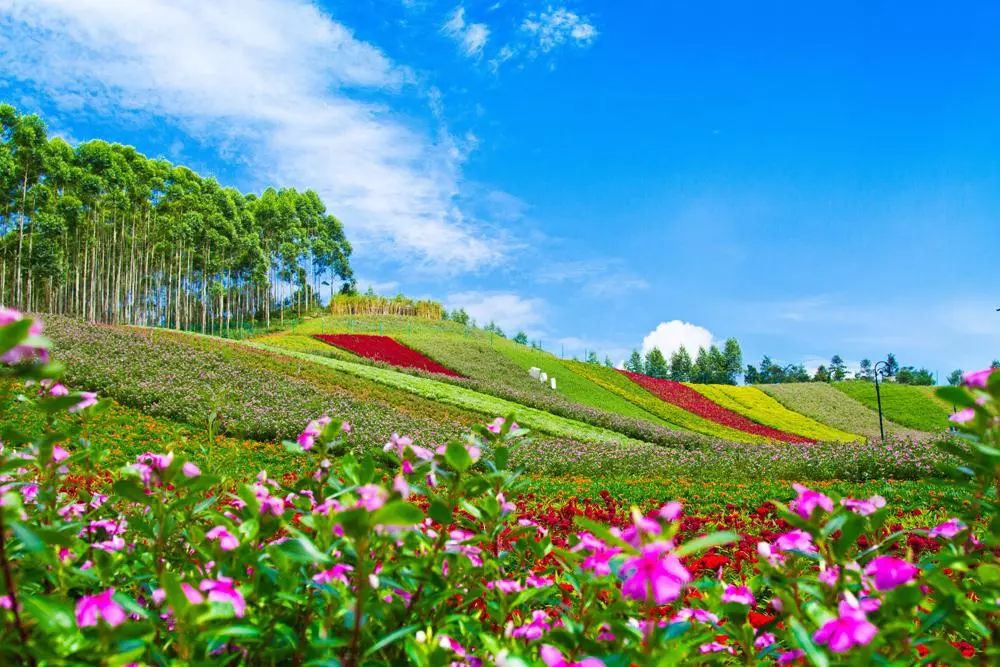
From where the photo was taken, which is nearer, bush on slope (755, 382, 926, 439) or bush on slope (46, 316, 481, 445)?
bush on slope (46, 316, 481, 445)

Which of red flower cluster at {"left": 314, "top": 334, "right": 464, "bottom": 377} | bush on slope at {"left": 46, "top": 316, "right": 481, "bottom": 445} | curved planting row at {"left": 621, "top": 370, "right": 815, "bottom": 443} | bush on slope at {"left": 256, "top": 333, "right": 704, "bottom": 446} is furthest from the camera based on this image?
red flower cluster at {"left": 314, "top": 334, "right": 464, "bottom": 377}

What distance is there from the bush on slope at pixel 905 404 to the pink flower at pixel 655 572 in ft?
129

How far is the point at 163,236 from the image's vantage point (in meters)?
39.8

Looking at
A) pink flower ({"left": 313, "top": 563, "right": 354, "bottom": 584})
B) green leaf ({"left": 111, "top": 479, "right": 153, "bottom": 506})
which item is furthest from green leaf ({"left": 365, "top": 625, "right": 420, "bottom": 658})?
green leaf ({"left": 111, "top": 479, "right": 153, "bottom": 506})

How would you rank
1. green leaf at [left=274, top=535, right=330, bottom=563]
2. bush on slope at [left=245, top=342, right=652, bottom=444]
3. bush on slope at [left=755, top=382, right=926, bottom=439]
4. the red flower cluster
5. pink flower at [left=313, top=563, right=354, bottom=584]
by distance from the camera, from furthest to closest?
bush on slope at [left=755, top=382, right=926, bottom=439] < the red flower cluster < bush on slope at [left=245, top=342, right=652, bottom=444] < pink flower at [left=313, top=563, right=354, bottom=584] < green leaf at [left=274, top=535, right=330, bottom=563]

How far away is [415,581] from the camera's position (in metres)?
1.53

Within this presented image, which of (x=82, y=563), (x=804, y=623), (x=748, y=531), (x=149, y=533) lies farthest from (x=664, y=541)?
(x=748, y=531)

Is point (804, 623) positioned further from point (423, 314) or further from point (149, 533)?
point (423, 314)

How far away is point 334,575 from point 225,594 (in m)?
0.22

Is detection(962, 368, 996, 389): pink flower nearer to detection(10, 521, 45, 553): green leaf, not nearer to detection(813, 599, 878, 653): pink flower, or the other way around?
detection(813, 599, 878, 653): pink flower

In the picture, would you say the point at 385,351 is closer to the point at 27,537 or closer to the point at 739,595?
the point at 739,595

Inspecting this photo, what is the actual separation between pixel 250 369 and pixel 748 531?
45.6 feet

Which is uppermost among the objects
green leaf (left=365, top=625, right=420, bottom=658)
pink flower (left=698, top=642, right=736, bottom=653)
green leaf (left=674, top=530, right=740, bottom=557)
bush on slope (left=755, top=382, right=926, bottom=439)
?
green leaf (left=674, top=530, right=740, bottom=557)

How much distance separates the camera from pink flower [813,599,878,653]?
39.8 inches
